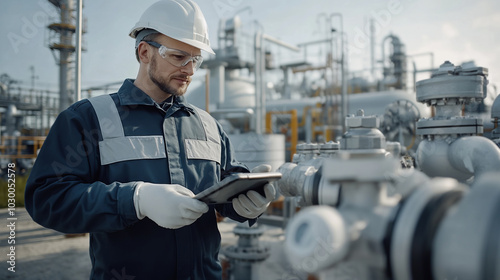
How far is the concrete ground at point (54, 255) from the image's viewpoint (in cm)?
325

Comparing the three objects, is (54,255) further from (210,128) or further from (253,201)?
(253,201)

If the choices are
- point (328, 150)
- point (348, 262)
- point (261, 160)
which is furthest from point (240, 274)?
point (348, 262)

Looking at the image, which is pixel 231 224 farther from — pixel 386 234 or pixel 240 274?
pixel 386 234

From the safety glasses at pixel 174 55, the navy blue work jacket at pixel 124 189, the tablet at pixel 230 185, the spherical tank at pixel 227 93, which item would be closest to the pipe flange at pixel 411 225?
the tablet at pixel 230 185

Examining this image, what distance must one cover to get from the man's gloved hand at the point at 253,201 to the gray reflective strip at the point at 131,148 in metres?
0.32

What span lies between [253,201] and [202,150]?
0.31 metres

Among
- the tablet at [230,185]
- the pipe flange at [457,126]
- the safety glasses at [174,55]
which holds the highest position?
the safety glasses at [174,55]

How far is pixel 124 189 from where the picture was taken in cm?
105

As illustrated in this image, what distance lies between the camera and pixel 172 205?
3.34ft

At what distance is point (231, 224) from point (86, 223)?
405 centimetres

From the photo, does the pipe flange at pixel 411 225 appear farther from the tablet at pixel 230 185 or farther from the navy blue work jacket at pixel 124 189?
the navy blue work jacket at pixel 124 189

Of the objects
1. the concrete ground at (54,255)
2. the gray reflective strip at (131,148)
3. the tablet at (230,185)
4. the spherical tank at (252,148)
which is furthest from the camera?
the spherical tank at (252,148)

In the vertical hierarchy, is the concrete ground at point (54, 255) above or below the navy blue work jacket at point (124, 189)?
below

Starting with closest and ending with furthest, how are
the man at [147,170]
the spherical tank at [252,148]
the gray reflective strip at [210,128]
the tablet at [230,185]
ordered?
1. the tablet at [230,185]
2. the man at [147,170]
3. the gray reflective strip at [210,128]
4. the spherical tank at [252,148]
